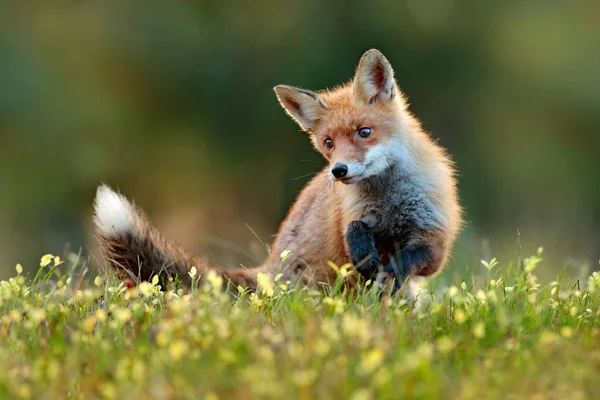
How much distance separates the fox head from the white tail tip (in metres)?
1.31

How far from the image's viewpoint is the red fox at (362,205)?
5.65 meters

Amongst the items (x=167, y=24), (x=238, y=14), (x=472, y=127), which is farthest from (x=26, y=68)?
(x=472, y=127)

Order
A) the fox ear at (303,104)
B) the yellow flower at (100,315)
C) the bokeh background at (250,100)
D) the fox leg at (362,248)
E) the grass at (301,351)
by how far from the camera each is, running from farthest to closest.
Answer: the bokeh background at (250,100), the fox ear at (303,104), the fox leg at (362,248), the yellow flower at (100,315), the grass at (301,351)

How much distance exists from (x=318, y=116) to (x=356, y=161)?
68 cm

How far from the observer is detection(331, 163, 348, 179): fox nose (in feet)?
17.9

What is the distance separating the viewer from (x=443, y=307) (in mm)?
4277

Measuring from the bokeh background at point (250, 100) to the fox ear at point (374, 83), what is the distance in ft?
30.4

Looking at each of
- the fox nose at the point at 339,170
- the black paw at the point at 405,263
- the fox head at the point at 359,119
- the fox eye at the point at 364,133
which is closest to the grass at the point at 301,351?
the black paw at the point at 405,263

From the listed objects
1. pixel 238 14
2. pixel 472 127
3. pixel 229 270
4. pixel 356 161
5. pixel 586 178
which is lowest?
pixel 586 178

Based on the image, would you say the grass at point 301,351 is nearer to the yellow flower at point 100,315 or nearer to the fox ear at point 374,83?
the yellow flower at point 100,315

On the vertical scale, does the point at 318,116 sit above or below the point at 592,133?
above

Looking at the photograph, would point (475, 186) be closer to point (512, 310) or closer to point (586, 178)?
point (586, 178)

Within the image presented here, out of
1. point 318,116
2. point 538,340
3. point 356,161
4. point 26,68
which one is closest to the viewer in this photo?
point 538,340

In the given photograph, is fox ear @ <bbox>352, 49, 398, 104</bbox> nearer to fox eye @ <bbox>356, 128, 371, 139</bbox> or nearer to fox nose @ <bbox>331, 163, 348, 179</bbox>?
fox eye @ <bbox>356, 128, 371, 139</bbox>
